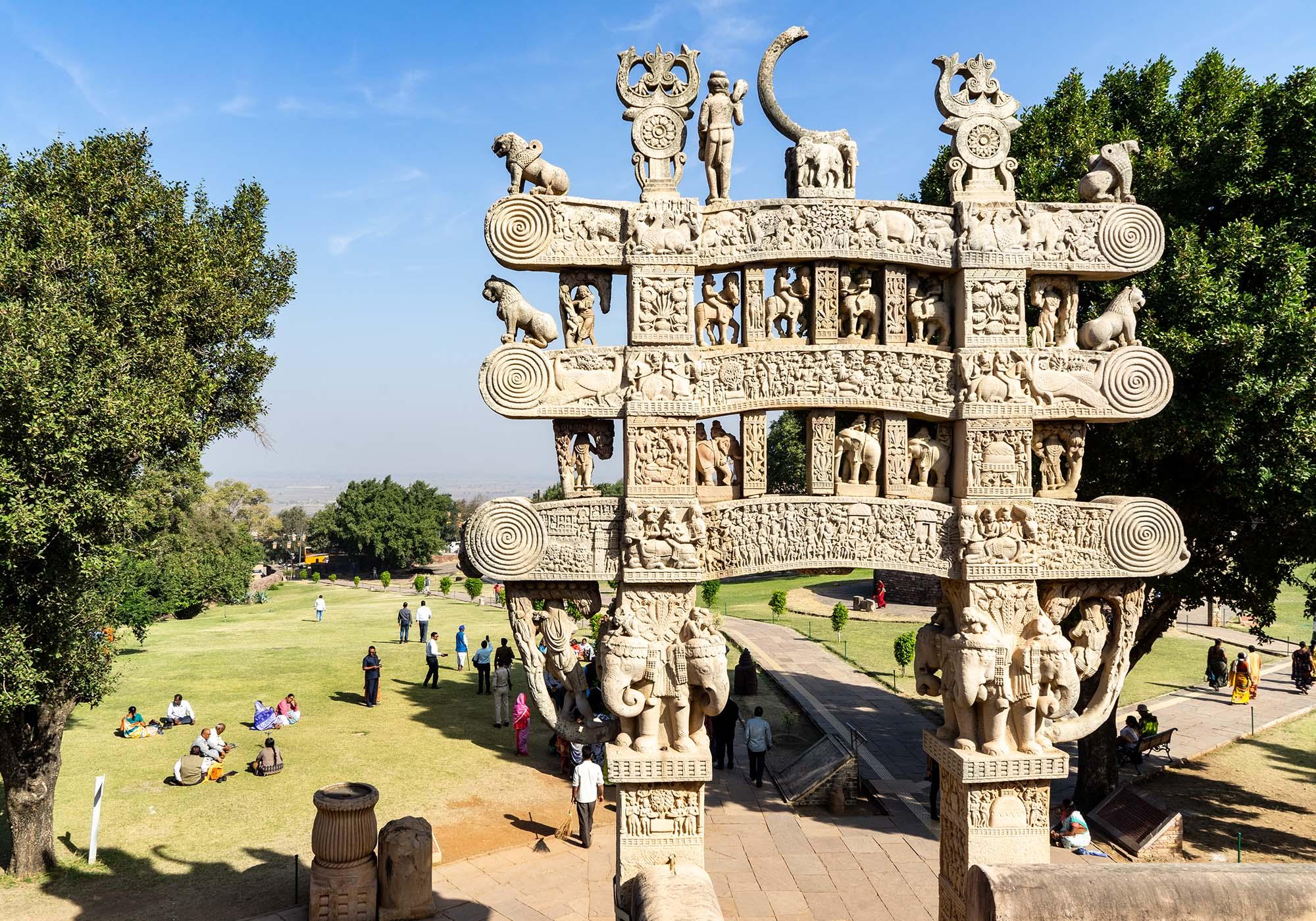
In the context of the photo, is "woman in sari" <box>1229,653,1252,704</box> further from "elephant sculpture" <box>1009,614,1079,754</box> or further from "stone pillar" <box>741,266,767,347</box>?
"stone pillar" <box>741,266,767,347</box>

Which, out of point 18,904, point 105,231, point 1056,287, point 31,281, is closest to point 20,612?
point 18,904

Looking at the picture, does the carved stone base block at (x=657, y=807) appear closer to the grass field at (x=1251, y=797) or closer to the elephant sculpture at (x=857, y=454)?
the elephant sculpture at (x=857, y=454)

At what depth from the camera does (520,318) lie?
7.81m

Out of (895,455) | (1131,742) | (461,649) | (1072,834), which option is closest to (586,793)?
(1072,834)

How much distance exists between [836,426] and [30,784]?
11806 mm

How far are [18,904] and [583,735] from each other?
8.34m

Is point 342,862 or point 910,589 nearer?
point 342,862

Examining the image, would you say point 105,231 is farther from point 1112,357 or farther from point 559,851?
point 1112,357

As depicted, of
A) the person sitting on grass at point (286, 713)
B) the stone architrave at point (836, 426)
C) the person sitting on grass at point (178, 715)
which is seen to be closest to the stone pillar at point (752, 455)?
the stone architrave at point (836, 426)

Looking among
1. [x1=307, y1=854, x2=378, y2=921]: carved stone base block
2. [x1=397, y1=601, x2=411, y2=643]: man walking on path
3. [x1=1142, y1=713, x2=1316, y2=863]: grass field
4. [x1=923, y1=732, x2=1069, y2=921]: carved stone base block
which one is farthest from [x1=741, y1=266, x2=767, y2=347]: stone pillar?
[x1=397, y1=601, x2=411, y2=643]: man walking on path

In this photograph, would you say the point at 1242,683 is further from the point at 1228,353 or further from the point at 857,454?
the point at 857,454

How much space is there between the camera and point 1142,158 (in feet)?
43.3

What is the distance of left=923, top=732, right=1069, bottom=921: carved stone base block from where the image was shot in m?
Answer: 7.73

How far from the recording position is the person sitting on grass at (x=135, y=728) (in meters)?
16.5
